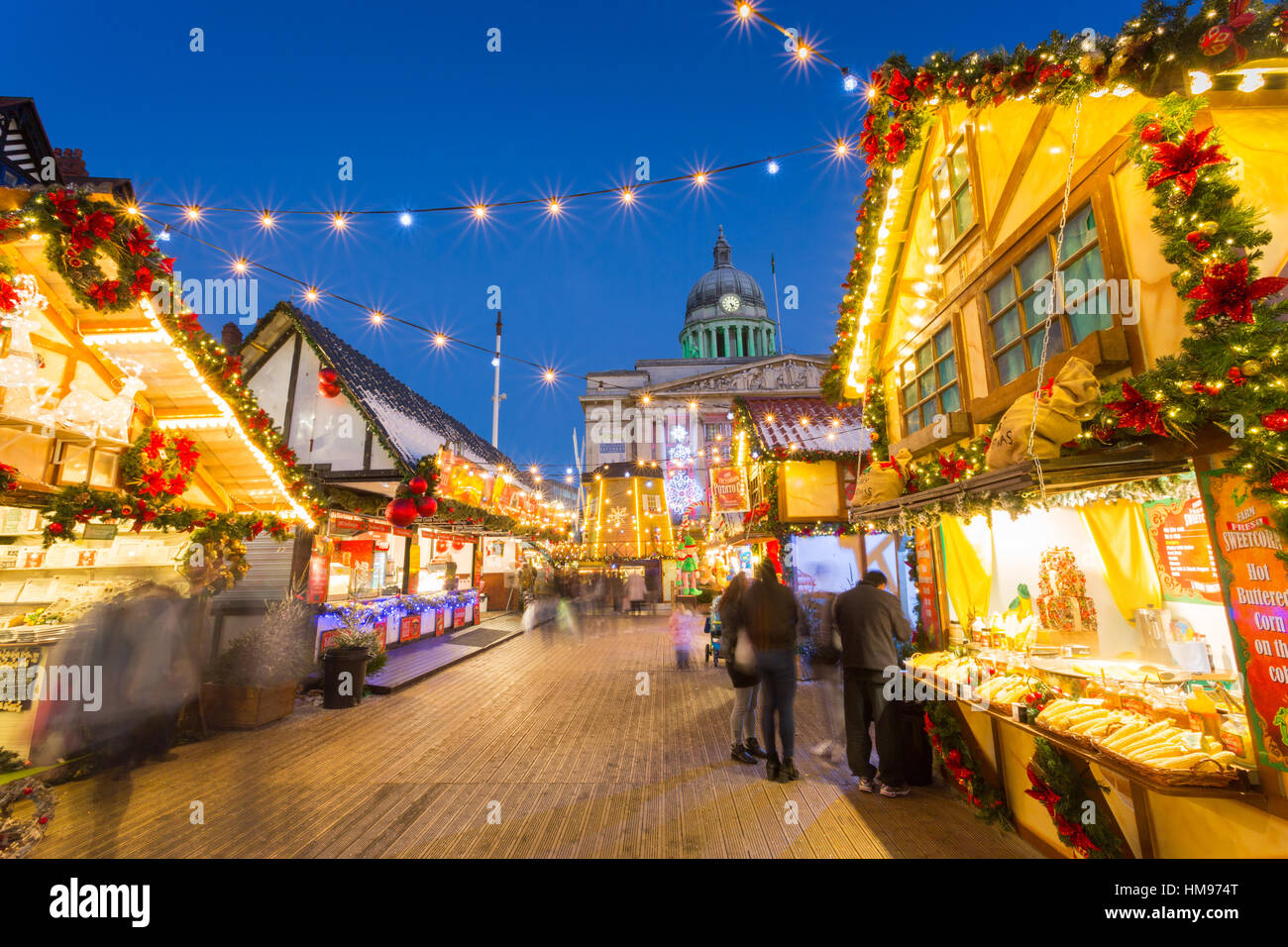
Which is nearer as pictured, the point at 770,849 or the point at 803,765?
the point at 770,849

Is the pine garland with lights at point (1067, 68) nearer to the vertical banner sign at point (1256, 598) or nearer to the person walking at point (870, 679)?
the vertical banner sign at point (1256, 598)

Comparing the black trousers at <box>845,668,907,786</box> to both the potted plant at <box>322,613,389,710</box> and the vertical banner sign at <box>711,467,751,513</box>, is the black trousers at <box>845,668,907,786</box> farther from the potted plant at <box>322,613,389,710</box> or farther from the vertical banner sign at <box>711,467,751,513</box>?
the vertical banner sign at <box>711,467,751,513</box>

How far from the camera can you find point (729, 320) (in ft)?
195

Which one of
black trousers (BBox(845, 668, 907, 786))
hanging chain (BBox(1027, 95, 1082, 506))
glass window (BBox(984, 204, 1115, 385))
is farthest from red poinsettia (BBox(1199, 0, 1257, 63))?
black trousers (BBox(845, 668, 907, 786))

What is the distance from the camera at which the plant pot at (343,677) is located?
7898 mm

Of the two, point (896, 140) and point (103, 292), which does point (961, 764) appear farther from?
point (103, 292)

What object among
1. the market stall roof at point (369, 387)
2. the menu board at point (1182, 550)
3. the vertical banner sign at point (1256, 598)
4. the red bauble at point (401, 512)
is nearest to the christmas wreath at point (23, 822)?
the red bauble at point (401, 512)

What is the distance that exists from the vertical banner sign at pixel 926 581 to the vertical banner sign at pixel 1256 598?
299 centimetres

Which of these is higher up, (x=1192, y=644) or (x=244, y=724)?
(x=1192, y=644)

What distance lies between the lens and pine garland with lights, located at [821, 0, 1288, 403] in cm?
252

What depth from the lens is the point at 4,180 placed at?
14.9 meters
